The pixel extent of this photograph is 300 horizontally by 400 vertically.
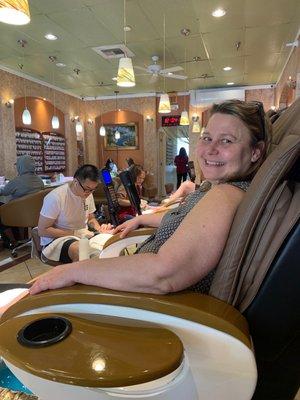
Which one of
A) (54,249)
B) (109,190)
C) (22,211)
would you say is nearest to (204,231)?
(54,249)

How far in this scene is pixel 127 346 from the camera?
76 centimetres

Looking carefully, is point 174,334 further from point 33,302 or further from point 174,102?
point 174,102

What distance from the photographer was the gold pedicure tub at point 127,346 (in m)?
0.68

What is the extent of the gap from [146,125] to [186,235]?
919 cm

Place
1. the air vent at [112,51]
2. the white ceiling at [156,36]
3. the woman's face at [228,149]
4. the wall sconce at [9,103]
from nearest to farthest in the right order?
the woman's face at [228,149]
the white ceiling at [156,36]
the air vent at [112,51]
the wall sconce at [9,103]

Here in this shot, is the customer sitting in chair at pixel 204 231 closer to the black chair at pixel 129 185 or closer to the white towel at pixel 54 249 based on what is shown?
the white towel at pixel 54 249

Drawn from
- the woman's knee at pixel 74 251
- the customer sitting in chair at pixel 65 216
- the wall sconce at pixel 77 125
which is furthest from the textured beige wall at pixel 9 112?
the woman's knee at pixel 74 251

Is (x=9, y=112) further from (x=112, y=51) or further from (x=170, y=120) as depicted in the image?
(x=170, y=120)

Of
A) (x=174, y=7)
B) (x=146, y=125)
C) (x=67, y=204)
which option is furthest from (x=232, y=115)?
(x=146, y=125)

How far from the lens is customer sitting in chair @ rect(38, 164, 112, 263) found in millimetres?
2197

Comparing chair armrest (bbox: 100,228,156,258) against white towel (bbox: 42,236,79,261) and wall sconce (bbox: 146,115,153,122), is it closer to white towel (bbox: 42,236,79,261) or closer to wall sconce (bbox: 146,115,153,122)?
white towel (bbox: 42,236,79,261)

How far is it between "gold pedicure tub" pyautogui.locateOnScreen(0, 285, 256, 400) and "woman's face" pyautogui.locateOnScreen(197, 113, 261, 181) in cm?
50

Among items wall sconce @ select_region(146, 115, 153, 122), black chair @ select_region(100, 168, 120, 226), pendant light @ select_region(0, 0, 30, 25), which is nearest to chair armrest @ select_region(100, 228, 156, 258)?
black chair @ select_region(100, 168, 120, 226)

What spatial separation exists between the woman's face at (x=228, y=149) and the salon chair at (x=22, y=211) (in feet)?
10.8
